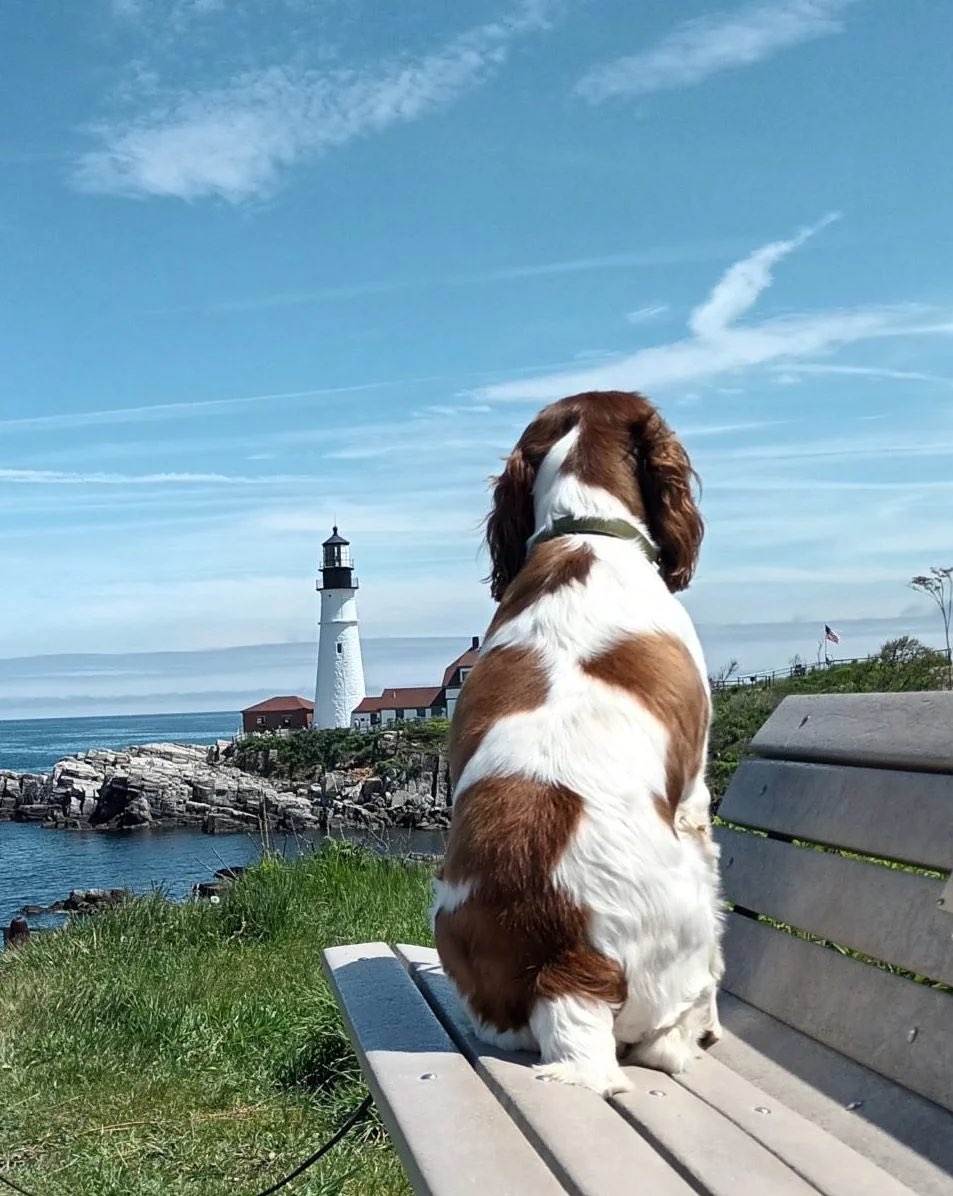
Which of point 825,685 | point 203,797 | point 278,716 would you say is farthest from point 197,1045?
point 278,716

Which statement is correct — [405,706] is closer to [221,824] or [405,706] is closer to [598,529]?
[221,824]

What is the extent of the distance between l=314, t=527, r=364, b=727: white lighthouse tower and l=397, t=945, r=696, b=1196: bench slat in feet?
234

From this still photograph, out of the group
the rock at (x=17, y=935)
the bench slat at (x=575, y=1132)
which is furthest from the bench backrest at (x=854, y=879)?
the rock at (x=17, y=935)

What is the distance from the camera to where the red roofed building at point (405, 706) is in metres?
79.5

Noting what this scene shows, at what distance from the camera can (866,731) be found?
301cm

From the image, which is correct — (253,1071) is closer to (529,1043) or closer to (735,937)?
(735,937)

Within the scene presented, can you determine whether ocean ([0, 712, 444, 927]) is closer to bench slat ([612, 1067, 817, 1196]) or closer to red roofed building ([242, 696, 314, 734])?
bench slat ([612, 1067, 817, 1196])

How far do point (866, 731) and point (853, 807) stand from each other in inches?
7.2

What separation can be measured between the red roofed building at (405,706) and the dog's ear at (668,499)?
73229 millimetres

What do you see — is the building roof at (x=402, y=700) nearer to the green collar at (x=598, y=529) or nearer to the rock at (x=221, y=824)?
the rock at (x=221, y=824)

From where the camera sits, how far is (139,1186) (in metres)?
3.86

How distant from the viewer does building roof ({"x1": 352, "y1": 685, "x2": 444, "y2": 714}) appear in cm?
8400

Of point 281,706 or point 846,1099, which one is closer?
point 846,1099

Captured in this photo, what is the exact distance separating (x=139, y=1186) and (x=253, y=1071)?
3.87ft
